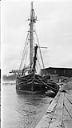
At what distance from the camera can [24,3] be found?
2.34 metres

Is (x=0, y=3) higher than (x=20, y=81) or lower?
higher

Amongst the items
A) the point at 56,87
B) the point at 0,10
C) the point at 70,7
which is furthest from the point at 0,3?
the point at 56,87

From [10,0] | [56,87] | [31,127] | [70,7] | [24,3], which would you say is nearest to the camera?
[10,0]

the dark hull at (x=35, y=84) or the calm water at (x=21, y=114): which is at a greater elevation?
the dark hull at (x=35, y=84)

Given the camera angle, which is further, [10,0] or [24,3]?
[24,3]

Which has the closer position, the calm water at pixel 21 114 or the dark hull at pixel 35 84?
the calm water at pixel 21 114

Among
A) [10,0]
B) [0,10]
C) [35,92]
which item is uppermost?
[10,0]

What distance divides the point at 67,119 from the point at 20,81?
35.2 feet

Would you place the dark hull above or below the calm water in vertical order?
above

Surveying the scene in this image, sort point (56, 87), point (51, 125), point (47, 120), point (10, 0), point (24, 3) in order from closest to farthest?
point (51, 125), point (47, 120), point (10, 0), point (24, 3), point (56, 87)

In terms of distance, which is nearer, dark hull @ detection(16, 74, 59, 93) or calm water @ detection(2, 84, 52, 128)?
calm water @ detection(2, 84, 52, 128)

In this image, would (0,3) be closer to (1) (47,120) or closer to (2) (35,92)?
(1) (47,120)

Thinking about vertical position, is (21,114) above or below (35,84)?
below

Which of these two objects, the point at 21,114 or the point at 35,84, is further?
the point at 35,84
